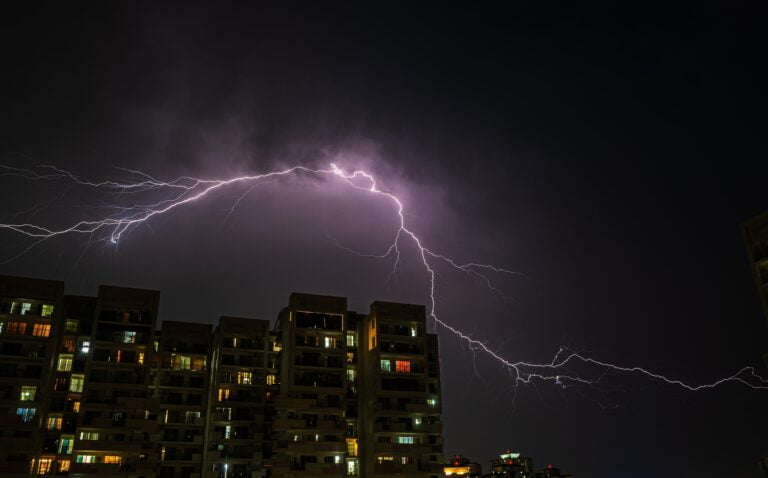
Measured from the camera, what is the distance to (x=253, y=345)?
5428cm

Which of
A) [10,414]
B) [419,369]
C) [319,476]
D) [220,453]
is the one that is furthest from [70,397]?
[419,369]

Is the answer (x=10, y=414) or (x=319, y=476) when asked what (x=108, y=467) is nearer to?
(x=10, y=414)

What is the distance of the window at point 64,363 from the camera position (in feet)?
161

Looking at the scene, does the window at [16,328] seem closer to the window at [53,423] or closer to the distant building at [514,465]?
the window at [53,423]

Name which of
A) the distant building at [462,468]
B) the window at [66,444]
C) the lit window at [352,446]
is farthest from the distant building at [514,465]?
the window at [66,444]

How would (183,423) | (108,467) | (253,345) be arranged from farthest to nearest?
(253,345)
(183,423)
(108,467)

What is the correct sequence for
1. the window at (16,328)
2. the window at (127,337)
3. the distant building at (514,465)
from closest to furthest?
the window at (16,328) < the window at (127,337) < the distant building at (514,465)

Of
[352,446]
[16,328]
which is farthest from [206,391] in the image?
[16,328]

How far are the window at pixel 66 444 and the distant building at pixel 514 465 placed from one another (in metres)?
71.8

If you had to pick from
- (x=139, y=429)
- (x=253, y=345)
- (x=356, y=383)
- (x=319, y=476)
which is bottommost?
(x=319, y=476)

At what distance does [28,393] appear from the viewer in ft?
145

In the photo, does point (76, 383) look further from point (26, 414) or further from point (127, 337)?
point (127, 337)

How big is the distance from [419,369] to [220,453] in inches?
660

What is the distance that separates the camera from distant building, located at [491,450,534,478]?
105 metres
